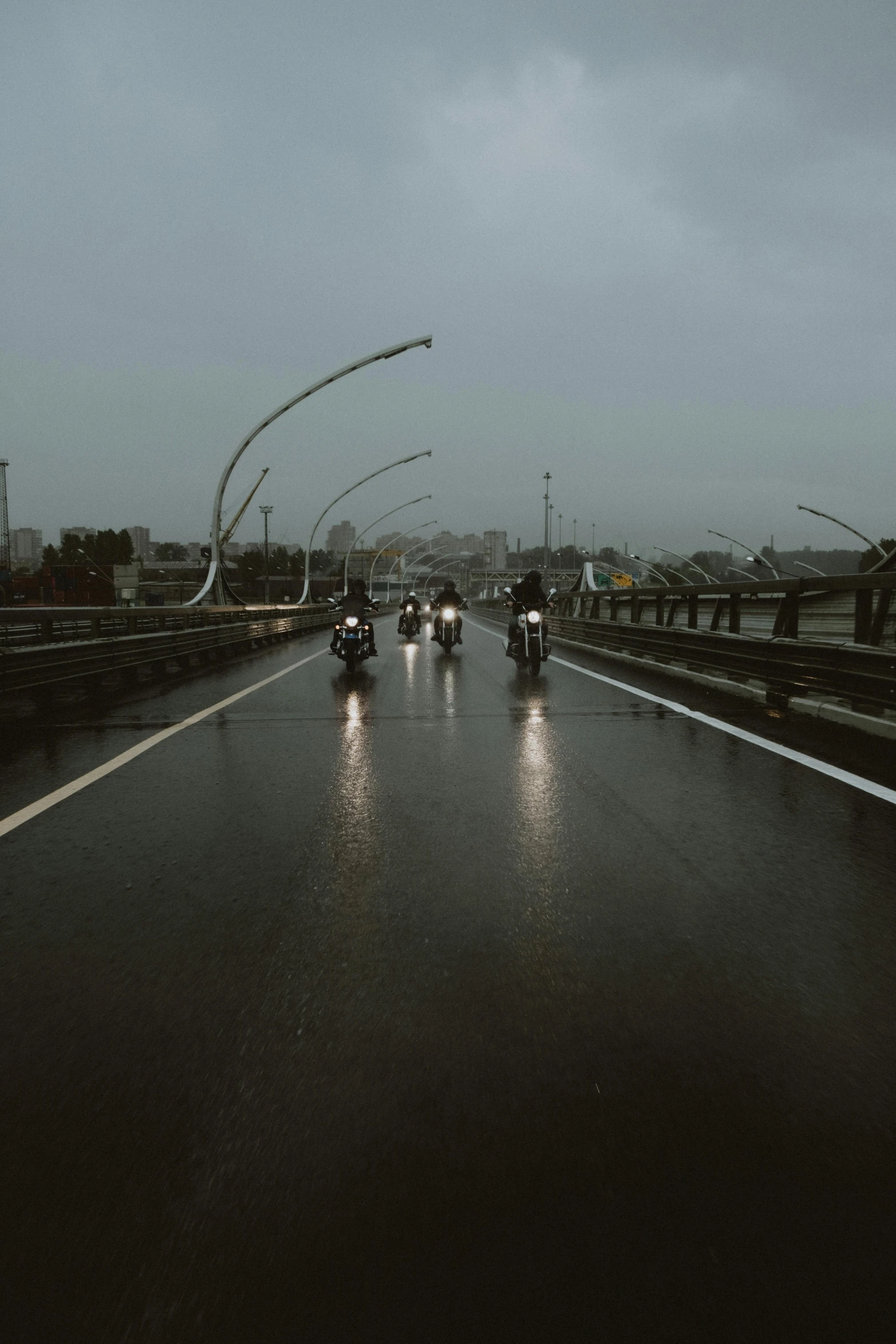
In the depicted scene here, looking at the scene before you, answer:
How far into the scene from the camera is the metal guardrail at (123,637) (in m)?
13.7

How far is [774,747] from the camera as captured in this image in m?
9.56

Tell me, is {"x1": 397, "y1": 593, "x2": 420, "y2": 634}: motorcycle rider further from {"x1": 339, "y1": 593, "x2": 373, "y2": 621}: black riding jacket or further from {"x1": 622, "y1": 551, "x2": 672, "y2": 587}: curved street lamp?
{"x1": 622, "y1": 551, "x2": 672, "y2": 587}: curved street lamp

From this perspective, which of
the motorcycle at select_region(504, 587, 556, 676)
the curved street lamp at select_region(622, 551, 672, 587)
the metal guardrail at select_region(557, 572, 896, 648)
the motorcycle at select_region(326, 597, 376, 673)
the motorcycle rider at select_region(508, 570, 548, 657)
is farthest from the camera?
the curved street lamp at select_region(622, 551, 672, 587)

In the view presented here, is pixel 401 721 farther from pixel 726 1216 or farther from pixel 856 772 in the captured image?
pixel 726 1216

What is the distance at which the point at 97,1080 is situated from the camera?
309 cm

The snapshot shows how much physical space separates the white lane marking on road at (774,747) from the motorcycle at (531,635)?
2047mm

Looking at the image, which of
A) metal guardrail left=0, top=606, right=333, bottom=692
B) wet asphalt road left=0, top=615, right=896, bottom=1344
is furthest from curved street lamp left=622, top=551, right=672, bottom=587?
wet asphalt road left=0, top=615, right=896, bottom=1344

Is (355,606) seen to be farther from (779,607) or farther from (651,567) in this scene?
(651,567)

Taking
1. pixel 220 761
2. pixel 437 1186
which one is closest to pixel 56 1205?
pixel 437 1186

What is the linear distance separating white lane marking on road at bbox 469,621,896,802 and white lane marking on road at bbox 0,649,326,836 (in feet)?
17.7

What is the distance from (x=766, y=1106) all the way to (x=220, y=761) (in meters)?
6.79

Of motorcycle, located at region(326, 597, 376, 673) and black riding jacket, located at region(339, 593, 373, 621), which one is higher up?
black riding jacket, located at region(339, 593, 373, 621)

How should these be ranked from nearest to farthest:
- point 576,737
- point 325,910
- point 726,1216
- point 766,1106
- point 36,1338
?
point 36,1338, point 726,1216, point 766,1106, point 325,910, point 576,737

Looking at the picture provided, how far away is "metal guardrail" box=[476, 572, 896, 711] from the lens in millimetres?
10398
